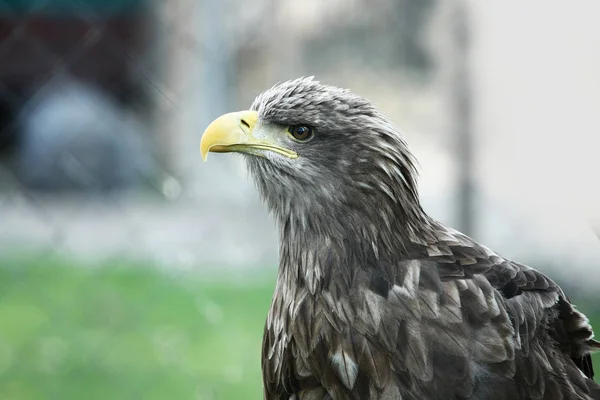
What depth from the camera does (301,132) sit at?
5.82 ft

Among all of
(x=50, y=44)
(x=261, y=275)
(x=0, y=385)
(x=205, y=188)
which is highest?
(x=50, y=44)

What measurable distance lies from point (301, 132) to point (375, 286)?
1.10 ft

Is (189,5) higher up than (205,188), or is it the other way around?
(189,5)

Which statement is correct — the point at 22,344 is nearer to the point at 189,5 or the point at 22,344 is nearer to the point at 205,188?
the point at 205,188

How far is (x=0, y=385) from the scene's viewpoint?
3254mm

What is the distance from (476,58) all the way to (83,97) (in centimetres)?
250

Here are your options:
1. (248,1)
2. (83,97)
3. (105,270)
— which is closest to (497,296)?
(248,1)

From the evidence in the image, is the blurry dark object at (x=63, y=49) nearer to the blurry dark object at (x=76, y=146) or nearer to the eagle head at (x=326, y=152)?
the blurry dark object at (x=76, y=146)

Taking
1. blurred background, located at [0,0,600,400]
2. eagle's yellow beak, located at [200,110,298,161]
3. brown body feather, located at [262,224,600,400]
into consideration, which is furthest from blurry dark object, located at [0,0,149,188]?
brown body feather, located at [262,224,600,400]

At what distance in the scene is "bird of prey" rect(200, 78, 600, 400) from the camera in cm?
167

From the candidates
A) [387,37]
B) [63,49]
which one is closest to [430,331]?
[387,37]

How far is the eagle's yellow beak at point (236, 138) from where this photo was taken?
69.4 inches

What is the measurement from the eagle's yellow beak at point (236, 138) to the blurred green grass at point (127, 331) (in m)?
1.58

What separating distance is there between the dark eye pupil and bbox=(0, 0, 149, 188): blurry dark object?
292 centimetres
